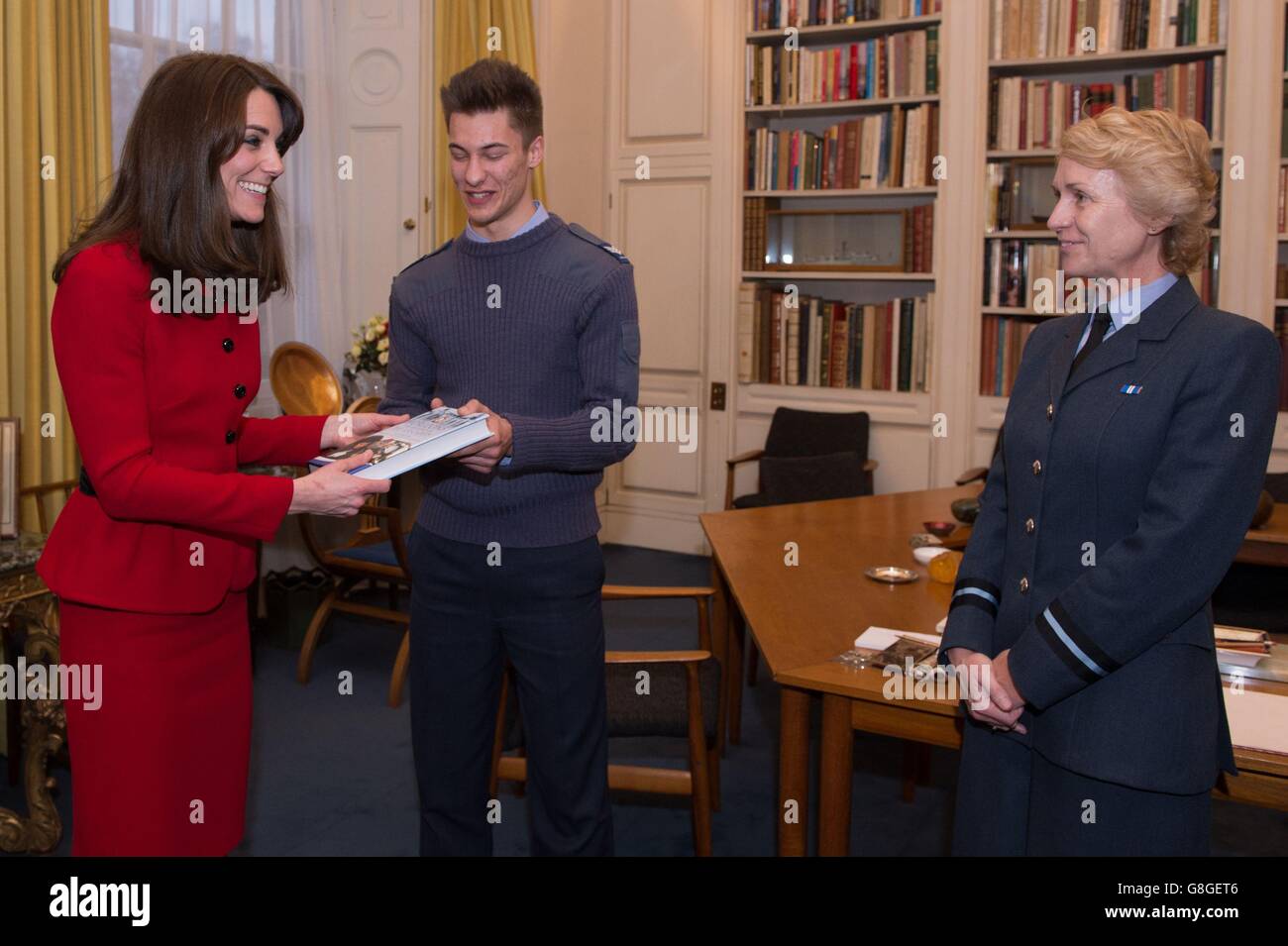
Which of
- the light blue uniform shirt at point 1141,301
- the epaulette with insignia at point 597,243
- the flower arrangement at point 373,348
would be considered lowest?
the flower arrangement at point 373,348

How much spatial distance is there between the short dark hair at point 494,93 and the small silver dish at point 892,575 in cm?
136

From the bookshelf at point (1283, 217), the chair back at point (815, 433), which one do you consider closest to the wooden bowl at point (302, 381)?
the chair back at point (815, 433)

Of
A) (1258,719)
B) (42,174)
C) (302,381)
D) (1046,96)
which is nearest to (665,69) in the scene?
(1046,96)

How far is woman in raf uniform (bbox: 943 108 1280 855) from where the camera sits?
1601 millimetres

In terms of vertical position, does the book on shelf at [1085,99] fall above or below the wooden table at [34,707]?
above

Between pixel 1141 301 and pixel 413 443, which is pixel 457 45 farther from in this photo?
pixel 1141 301

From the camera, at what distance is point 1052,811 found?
169 centimetres

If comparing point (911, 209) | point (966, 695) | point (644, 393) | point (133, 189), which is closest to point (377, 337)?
point (644, 393)

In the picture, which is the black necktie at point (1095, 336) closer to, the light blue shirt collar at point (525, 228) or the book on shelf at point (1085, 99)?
the light blue shirt collar at point (525, 228)

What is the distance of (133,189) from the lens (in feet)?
5.59

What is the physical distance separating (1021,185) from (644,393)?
2.16m

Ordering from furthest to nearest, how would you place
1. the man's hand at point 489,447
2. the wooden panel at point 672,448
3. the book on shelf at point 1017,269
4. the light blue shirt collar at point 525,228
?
1. the wooden panel at point 672,448
2. the book on shelf at point 1017,269
3. the light blue shirt collar at point 525,228
4. the man's hand at point 489,447

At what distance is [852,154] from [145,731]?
474cm

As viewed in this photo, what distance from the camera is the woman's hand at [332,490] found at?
1873mm
